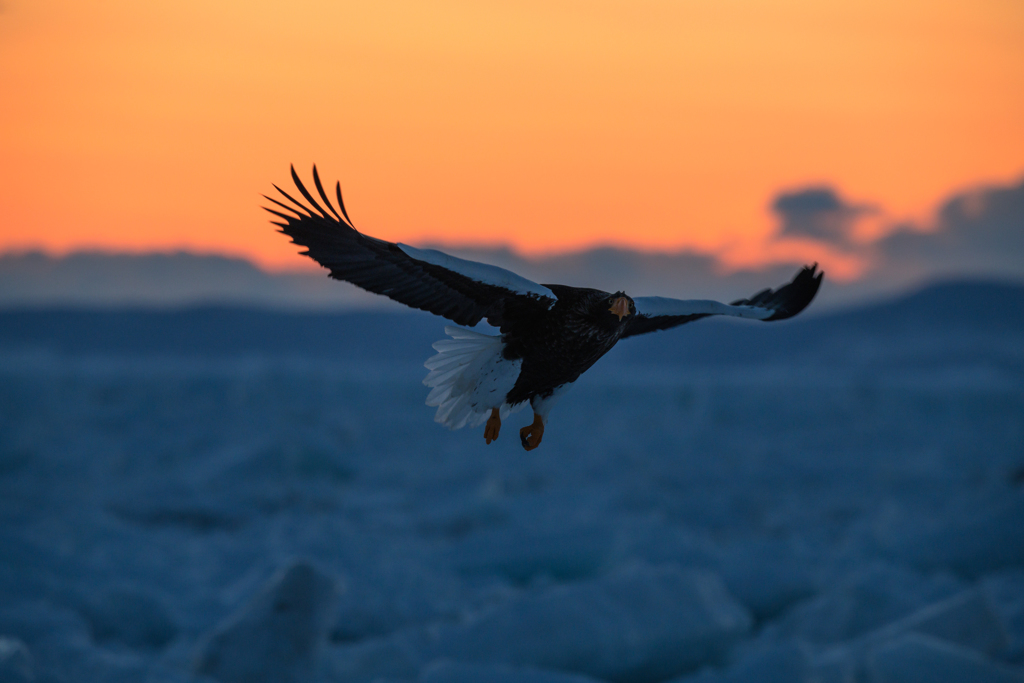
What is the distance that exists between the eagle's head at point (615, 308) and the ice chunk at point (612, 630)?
442 centimetres

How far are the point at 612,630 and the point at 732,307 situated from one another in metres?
3.97

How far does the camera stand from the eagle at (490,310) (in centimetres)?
339

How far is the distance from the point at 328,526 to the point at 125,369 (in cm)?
1663

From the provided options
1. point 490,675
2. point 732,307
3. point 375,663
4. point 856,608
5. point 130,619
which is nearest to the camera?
point 732,307

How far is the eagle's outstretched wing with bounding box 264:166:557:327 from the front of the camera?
3.51m

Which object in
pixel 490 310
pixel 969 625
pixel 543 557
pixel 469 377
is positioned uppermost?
pixel 490 310

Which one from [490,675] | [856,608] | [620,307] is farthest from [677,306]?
[856,608]

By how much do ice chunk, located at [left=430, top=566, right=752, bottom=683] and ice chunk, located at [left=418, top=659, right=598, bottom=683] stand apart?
0.99m

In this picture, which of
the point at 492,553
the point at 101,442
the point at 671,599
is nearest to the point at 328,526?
the point at 492,553

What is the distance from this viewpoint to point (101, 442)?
57.4ft

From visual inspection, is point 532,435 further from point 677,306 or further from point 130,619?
point 130,619

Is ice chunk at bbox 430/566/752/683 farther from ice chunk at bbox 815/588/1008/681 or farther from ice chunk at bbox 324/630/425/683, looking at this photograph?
ice chunk at bbox 815/588/1008/681

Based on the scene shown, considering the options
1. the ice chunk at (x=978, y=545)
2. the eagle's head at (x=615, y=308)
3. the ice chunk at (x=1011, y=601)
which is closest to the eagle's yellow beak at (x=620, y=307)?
the eagle's head at (x=615, y=308)

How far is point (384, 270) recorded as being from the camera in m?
3.61
